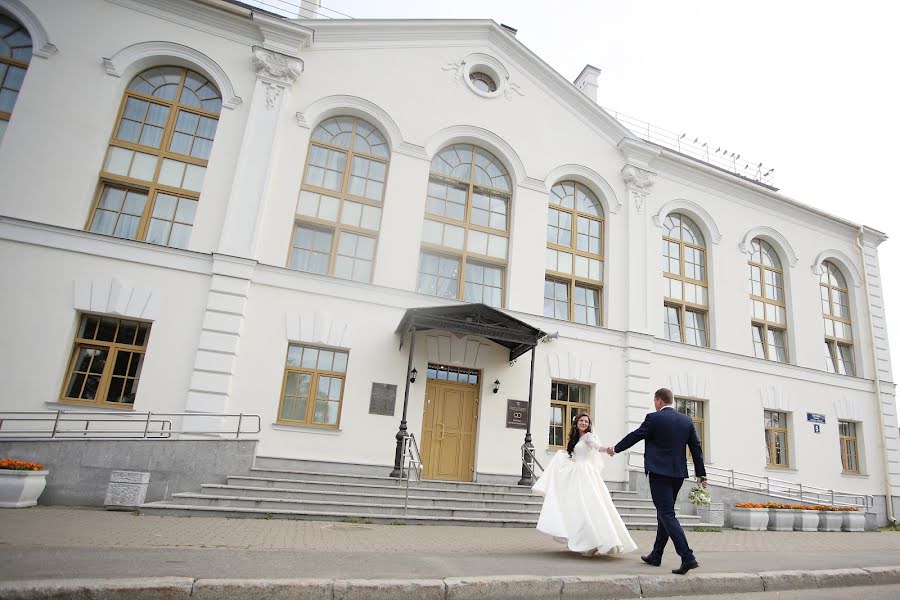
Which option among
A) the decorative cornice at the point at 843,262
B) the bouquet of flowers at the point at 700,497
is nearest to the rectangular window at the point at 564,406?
the bouquet of flowers at the point at 700,497

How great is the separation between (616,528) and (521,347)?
736 cm

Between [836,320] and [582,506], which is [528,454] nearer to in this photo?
[582,506]

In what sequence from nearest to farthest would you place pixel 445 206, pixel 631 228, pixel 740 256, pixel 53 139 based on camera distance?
pixel 53 139
pixel 445 206
pixel 631 228
pixel 740 256

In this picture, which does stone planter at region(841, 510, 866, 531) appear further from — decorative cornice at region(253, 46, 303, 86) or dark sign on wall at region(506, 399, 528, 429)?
decorative cornice at region(253, 46, 303, 86)

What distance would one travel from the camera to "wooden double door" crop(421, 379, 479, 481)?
13258 millimetres

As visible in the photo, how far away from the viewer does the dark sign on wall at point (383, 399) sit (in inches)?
497

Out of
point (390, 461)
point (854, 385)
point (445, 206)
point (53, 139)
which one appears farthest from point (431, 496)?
point (854, 385)

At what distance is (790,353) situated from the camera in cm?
1881

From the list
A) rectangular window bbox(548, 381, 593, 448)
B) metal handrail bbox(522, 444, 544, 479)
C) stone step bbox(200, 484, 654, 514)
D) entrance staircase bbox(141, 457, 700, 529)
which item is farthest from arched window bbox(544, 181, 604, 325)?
stone step bbox(200, 484, 654, 514)

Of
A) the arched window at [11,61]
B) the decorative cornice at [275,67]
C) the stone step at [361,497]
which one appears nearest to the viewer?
the stone step at [361,497]

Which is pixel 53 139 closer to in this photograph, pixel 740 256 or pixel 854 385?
pixel 740 256

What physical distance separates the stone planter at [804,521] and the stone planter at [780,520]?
25 centimetres

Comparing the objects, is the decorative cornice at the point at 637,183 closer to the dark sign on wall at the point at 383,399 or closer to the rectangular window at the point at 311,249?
the rectangular window at the point at 311,249

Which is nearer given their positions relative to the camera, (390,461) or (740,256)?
(390,461)
